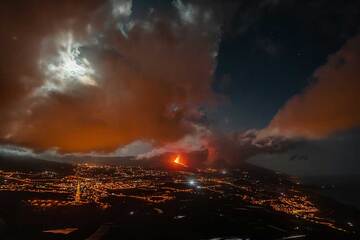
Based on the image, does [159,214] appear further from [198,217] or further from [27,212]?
[27,212]

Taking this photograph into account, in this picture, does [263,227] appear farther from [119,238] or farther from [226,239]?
[119,238]

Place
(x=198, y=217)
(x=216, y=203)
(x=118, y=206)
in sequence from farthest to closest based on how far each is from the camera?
1. (x=216, y=203)
2. (x=118, y=206)
3. (x=198, y=217)

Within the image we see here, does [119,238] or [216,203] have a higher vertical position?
[216,203]

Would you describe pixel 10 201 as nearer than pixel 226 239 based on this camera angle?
No

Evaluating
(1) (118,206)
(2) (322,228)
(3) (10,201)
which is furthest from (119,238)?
(2) (322,228)

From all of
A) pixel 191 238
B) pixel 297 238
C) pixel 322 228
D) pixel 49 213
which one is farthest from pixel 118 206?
pixel 322 228

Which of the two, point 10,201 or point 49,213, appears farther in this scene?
point 10,201

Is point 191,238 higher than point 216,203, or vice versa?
point 216,203

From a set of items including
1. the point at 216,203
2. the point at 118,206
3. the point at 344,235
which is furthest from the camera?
the point at 216,203

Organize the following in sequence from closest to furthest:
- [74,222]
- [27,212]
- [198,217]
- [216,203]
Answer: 1. [74,222]
2. [27,212]
3. [198,217]
4. [216,203]
